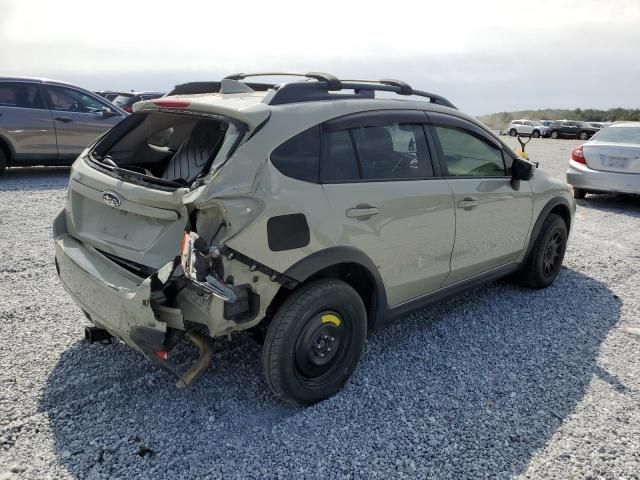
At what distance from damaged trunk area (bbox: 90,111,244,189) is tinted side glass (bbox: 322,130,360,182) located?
26.4 inches

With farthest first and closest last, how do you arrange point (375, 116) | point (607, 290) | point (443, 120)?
point (607, 290)
point (443, 120)
point (375, 116)

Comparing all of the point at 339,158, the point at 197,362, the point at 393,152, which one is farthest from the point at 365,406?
the point at 393,152

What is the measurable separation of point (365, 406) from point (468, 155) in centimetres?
203

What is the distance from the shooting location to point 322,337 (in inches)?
117

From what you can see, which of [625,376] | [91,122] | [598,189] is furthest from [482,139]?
[91,122]

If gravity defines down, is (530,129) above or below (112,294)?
below

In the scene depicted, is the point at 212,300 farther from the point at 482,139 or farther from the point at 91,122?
the point at 91,122

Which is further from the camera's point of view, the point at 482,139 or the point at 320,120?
the point at 482,139

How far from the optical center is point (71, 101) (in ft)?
32.2

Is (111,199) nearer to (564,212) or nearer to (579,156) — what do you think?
(564,212)

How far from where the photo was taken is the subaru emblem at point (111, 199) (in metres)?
2.88

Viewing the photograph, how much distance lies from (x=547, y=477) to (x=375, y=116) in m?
2.23

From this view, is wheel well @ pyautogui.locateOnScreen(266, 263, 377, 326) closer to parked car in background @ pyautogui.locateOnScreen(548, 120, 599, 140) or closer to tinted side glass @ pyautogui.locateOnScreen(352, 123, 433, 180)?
tinted side glass @ pyautogui.locateOnScreen(352, 123, 433, 180)

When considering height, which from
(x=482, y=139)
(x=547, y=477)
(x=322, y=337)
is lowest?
(x=547, y=477)
